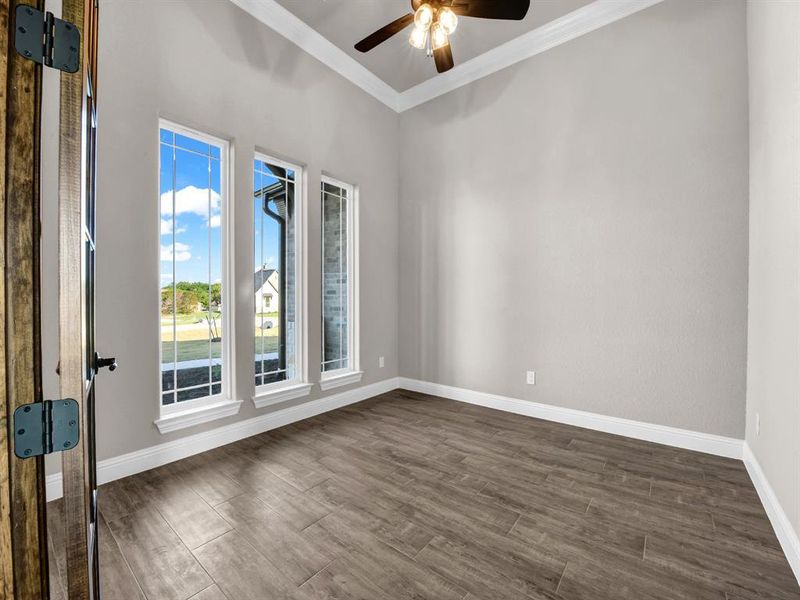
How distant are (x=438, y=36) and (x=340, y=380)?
2.96 m

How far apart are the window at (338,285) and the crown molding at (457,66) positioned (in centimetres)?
114

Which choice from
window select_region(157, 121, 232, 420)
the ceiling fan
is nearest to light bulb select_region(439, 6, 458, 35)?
the ceiling fan

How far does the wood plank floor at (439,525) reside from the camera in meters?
1.46

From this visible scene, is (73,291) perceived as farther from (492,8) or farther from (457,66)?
(457,66)

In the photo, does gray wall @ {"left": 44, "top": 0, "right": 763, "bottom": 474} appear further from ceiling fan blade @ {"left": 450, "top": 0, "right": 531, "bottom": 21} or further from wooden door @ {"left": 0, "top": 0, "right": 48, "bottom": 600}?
wooden door @ {"left": 0, "top": 0, "right": 48, "bottom": 600}

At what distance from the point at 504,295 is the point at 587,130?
158cm

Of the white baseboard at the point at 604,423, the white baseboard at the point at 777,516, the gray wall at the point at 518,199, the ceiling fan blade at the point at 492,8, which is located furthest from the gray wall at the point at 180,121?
the white baseboard at the point at 777,516

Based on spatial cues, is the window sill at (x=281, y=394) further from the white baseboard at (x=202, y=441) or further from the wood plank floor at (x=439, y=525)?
the wood plank floor at (x=439, y=525)

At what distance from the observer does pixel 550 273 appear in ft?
10.9

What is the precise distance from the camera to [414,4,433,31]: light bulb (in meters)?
2.24

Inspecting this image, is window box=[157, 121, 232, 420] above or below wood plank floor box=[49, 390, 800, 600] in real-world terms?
above

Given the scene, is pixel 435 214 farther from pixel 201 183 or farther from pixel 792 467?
pixel 792 467

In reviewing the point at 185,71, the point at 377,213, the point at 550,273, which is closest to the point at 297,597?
the point at 550,273

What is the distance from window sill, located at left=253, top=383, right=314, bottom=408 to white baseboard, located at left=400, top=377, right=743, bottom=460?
4.72 feet
